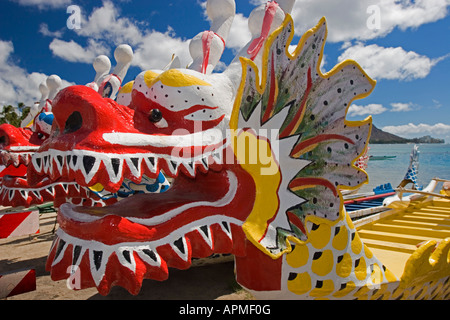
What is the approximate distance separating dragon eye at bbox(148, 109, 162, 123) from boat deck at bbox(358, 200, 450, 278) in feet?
5.29

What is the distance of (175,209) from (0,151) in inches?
104

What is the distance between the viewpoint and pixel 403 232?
3348mm

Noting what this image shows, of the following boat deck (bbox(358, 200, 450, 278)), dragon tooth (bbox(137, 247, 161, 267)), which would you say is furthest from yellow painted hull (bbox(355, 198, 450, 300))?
dragon tooth (bbox(137, 247, 161, 267))

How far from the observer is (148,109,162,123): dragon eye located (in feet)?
4.59

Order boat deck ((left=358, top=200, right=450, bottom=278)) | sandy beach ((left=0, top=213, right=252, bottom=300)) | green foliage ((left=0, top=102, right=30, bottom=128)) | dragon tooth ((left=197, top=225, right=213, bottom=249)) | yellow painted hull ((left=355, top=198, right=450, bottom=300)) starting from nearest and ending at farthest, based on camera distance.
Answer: dragon tooth ((left=197, top=225, right=213, bottom=249)), yellow painted hull ((left=355, top=198, right=450, bottom=300)), boat deck ((left=358, top=200, right=450, bottom=278)), sandy beach ((left=0, top=213, right=252, bottom=300)), green foliage ((left=0, top=102, right=30, bottom=128))

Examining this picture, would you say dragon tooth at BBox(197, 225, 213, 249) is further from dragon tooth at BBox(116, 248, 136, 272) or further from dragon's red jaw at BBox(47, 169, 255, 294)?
dragon tooth at BBox(116, 248, 136, 272)

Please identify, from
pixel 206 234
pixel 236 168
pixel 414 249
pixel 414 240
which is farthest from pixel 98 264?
pixel 414 240

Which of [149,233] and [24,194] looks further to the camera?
[24,194]

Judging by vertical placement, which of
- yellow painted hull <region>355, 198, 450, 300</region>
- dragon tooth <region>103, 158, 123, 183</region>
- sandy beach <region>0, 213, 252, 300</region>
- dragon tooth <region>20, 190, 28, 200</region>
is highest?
dragon tooth <region>103, 158, 123, 183</region>

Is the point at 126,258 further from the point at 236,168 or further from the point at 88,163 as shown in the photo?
the point at 236,168

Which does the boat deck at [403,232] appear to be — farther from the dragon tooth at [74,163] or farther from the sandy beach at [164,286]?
the dragon tooth at [74,163]

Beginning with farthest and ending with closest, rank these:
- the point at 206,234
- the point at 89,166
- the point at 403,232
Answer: the point at 403,232 → the point at 206,234 → the point at 89,166

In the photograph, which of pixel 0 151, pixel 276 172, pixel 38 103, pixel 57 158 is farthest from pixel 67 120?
pixel 38 103

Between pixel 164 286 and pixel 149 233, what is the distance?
2478 millimetres
